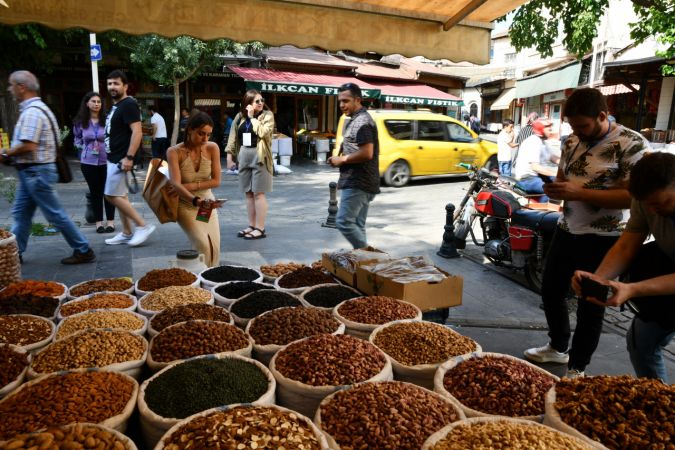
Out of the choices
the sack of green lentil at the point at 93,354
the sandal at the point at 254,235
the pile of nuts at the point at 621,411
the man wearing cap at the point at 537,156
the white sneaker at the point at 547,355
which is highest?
the man wearing cap at the point at 537,156

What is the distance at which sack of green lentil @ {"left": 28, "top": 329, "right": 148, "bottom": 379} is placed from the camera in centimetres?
251

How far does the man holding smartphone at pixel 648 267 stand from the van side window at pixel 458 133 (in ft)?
36.6

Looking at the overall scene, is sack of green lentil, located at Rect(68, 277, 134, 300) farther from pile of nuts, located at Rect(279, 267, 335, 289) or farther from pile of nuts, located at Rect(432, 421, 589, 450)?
pile of nuts, located at Rect(432, 421, 589, 450)

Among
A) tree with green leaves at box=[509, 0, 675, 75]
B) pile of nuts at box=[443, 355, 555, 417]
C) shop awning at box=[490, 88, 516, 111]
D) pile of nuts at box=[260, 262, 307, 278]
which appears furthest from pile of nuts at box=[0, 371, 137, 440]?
shop awning at box=[490, 88, 516, 111]

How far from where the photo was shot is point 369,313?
3201 mm

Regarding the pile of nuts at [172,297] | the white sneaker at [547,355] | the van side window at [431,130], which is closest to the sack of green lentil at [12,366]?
the pile of nuts at [172,297]

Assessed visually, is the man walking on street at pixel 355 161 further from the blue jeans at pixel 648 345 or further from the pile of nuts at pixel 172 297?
the blue jeans at pixel 648 345

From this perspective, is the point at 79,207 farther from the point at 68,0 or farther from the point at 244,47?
the point at 244,47

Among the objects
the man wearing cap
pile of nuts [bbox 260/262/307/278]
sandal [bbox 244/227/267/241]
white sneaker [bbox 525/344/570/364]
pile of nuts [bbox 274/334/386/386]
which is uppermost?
the man wearing cap

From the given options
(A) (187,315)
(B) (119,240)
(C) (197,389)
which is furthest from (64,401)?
(B) (119,240)

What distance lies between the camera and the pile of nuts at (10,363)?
2420mm

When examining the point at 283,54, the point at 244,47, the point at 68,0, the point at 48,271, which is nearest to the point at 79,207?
the point at 48,271

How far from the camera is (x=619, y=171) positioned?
2.97 meters

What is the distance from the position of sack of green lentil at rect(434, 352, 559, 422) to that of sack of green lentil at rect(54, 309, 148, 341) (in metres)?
1.87
